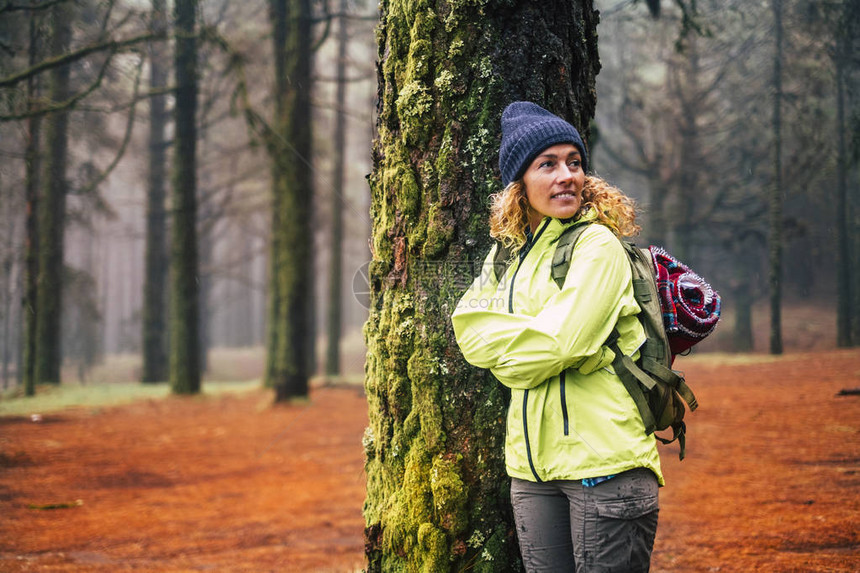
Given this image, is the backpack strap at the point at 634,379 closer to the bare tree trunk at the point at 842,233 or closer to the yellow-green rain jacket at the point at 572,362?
the yellow-green rain jacket at the point at 572,362

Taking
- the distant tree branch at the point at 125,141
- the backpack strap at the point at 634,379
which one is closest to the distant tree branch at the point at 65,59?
the distant tree branch at the point at 125,141

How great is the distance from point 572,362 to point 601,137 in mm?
15410

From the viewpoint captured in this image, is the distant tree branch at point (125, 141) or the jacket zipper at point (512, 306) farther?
the distant tree branch at point (125, 141)

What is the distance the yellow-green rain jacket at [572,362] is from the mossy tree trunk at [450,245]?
507 mm

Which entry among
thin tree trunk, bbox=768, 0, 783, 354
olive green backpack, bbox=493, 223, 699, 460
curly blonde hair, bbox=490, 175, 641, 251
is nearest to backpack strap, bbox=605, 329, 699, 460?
olive green backpack, bbox=493, 223, 699, 460

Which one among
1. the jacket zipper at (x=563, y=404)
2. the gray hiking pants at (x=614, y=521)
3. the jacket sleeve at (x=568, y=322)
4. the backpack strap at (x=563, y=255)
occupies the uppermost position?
the backpack strap at (x=563, y=255)

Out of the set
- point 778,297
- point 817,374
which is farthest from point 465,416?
A: point 778,297

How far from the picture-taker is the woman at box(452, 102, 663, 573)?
1791 mm

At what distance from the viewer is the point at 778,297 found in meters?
11.1

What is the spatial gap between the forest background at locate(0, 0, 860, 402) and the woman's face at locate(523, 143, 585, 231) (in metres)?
2.07

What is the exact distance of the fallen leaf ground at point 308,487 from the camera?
4.44 m

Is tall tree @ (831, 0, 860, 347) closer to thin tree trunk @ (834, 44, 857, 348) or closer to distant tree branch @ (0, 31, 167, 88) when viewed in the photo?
thin tree trunk @ (834, 44, 857, 348)

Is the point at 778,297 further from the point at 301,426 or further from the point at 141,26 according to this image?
the point at 141,26

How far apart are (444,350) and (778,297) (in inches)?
434
